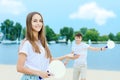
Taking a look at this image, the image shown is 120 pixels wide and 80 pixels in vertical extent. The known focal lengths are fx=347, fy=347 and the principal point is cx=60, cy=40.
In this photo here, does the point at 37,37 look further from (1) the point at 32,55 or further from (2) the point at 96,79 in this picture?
(2) the point at 96,79

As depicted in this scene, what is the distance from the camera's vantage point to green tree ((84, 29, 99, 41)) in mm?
10064

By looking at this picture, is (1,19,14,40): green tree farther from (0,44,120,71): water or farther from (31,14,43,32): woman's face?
(31,14,43,32): woman's face

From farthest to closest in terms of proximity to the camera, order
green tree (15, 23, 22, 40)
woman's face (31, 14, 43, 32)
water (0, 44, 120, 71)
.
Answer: green tree (15, 23, 22, 40) → water (0, 44, 120, 71) → woman's face (31, 14, 43, 32)

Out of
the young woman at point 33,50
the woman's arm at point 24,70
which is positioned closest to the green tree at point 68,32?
the young woman at point 33,50

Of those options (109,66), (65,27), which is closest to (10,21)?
(65,27)

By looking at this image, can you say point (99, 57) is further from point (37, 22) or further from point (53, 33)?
point (37, 22)

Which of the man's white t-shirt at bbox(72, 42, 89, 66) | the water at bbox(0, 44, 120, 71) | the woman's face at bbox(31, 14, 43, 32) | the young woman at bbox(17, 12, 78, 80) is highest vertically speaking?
the woman's face at bbox(31, 14, 43, 32)

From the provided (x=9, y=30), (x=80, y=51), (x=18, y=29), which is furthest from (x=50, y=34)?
(x=80, y=51)

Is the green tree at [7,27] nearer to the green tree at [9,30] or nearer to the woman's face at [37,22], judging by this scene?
the green tree at [9,30]

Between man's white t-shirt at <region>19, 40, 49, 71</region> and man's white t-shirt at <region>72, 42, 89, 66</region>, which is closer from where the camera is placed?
man's white t-shirt at <region>19, 40, 49, 71</region>

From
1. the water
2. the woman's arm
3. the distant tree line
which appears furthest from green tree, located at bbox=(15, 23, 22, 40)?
Answer: the woman's arm

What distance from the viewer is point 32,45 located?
2.32 metres

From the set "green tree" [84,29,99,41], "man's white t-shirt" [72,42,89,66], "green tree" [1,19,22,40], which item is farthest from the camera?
"green tree" [1,19,22,40]

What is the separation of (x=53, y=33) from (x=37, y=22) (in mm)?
8407
